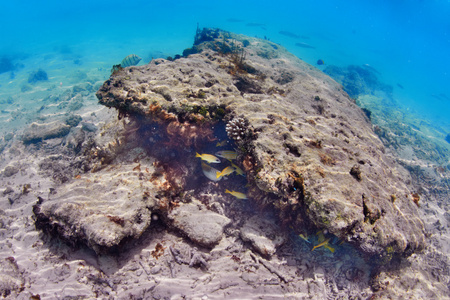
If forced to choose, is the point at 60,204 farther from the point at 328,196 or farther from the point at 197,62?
the point at 197,62

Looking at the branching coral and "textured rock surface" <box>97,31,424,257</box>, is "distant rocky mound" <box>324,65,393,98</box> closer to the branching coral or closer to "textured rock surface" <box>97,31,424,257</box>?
"textured rock surface" <box>97,31,424,257</box>

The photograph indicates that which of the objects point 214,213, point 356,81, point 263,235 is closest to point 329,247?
point 263,235

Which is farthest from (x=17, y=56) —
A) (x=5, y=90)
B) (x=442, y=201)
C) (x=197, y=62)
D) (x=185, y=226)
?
(x=442, y=201)

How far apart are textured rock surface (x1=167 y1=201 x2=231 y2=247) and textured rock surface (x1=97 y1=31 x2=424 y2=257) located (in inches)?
38.0

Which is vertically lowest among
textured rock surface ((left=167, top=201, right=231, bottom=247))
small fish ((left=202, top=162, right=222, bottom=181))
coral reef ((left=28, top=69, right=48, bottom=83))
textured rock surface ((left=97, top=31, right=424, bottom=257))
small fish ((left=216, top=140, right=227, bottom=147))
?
coral reef ((left=28, top=69, right=48, bottom=83))

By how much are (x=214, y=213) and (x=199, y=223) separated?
20.8 inches

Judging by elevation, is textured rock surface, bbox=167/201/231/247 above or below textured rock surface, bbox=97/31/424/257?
below

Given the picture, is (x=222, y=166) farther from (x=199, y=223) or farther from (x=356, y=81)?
(x=356, y=81)

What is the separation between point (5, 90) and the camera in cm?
1884

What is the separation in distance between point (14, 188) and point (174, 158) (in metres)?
5.64

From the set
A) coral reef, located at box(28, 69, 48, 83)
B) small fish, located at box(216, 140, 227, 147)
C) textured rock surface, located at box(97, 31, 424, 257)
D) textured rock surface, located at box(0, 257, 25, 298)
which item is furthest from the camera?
coral reef, located at box(28, 69, 48, 83)

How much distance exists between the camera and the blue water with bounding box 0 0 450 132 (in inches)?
1489

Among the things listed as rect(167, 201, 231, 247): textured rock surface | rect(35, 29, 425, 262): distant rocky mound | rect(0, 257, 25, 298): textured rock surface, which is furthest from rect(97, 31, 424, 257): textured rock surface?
rect(0, 257, 25, 298): textured rock surface

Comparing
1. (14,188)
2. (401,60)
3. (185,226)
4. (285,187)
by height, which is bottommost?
(14,188)
